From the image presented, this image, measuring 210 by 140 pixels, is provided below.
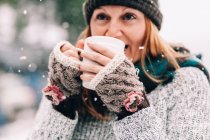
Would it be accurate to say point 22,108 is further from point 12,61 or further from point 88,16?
point 88,16

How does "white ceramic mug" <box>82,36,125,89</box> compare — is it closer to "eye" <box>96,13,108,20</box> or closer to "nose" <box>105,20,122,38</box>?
"nose" <box>105,20,122,38</box>

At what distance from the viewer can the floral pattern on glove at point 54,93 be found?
2.21 m

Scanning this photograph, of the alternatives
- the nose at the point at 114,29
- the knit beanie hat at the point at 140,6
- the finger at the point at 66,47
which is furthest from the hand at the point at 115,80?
the knit beanie hat at the point at 140,6

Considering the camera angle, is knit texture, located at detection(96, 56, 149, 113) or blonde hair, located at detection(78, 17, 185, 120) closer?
knit texture, located at detection(96, 56, 149, 113)

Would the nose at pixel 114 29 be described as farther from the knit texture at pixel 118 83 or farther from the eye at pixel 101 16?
the knit texture at pixel 118 83

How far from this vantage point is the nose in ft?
7.64


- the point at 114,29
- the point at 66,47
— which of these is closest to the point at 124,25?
the point at 114,29

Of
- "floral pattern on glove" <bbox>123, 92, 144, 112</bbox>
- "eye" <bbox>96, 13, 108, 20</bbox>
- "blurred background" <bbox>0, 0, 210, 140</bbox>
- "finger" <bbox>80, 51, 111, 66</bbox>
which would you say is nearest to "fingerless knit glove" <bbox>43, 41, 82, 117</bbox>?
"finger" <bbox>80, 51, 111, 66</bbox>

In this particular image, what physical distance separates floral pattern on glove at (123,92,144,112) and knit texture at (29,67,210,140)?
0.11 feet

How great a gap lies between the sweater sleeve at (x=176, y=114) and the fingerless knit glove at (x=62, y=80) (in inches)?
9.4

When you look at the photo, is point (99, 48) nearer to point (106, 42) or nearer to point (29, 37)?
point (106, 42)

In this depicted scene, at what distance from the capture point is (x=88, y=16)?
8.51 feet

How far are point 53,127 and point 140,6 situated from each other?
0.66m

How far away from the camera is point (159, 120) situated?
2.11 metres
